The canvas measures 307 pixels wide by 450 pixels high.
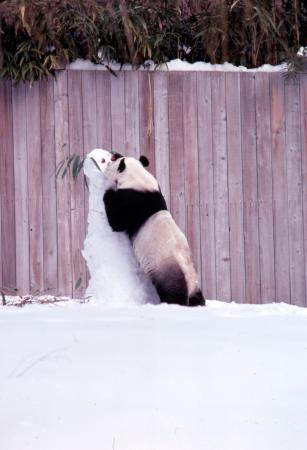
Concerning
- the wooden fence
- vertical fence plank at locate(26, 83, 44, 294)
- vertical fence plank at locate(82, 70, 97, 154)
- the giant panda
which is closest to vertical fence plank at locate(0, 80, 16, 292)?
the wooden fence

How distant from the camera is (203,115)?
5.59 m

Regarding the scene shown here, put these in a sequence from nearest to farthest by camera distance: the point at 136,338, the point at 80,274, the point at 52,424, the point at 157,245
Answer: the point at 52,424
the point at 136,338
the point at 157,245
the point at 80,274

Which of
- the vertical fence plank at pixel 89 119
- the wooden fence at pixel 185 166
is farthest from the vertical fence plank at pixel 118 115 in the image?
the vertical fence plank at pixel 89 119

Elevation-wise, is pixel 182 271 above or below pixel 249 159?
below

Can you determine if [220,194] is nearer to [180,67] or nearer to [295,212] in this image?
[295,212]

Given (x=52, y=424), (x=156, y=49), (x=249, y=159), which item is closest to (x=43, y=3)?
(x=156, y=49)

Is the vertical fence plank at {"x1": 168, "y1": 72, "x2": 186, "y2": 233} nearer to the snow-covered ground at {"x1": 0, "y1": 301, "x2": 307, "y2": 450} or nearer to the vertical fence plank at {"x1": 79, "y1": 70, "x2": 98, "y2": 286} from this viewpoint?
the vertical fence plank at {"x1": 79, "y1": 70, "x2": 98, "y2": 286}

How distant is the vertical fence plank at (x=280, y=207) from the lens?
562 cm

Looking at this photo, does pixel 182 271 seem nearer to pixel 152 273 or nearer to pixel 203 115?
pixel 152 273

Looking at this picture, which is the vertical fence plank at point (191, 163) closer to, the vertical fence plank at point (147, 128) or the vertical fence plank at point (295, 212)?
the vertical fence plank at point (147, 128)

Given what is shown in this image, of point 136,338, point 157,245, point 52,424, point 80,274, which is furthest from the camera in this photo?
point 80,274

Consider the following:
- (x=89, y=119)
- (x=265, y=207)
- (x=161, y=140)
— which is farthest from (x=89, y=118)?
(x=265, y=207)

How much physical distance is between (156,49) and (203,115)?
Answer: 0.57 m

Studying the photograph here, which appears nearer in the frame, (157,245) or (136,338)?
(136,338)
